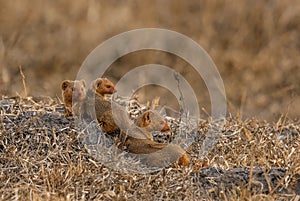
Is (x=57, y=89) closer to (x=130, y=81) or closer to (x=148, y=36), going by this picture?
(x=130, y=81)

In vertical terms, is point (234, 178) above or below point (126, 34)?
below

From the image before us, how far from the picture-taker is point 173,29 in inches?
402

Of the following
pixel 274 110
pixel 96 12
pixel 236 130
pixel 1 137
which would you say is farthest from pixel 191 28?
pixel 1 137

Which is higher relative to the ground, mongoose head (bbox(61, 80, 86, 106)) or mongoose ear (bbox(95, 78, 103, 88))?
mongoose ear (bbox(95, 78, 103, 88))

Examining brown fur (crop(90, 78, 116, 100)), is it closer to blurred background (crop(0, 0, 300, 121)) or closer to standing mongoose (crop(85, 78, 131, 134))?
standing mongoose (crop(85, 78, 131, 134))

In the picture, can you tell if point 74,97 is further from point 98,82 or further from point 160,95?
point 160,95

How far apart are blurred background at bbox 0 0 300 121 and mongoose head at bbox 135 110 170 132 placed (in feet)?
10.4

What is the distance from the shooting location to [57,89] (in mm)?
9133

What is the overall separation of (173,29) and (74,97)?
4.67 metres

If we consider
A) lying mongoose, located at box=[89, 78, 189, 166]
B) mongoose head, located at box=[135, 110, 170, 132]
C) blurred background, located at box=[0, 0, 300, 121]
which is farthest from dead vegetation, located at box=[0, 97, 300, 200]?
blurred background, located at box=[0, 0, 300, 121]

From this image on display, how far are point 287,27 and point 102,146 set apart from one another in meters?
5.43

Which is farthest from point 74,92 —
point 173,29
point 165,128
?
point 173,29

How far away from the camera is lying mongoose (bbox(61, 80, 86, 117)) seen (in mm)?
5629

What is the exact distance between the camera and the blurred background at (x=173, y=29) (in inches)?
365
